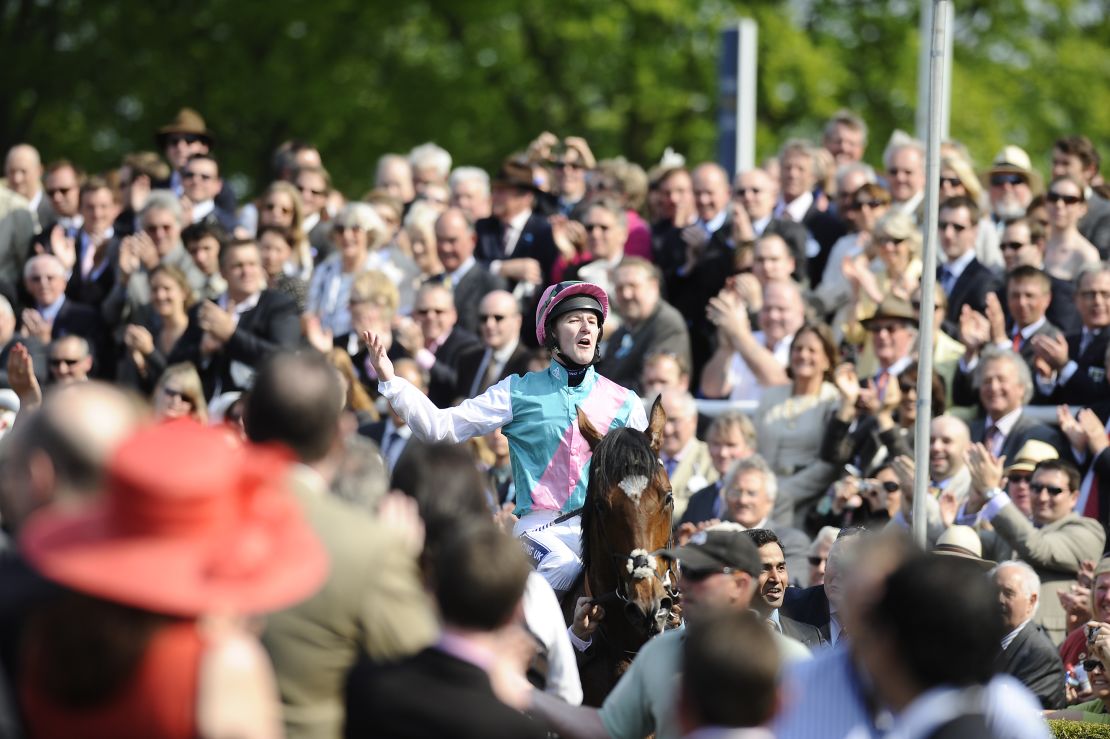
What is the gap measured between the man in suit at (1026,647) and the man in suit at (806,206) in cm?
487

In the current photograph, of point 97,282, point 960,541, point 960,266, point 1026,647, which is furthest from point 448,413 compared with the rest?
point 97,282

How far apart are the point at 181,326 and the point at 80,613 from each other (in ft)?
30.3

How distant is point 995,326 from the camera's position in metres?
11.0

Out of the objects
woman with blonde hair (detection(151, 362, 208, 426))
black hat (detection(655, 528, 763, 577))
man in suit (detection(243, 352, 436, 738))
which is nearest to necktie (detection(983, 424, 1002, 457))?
woman with blonde hair (detection(151, 362, 208, 426))

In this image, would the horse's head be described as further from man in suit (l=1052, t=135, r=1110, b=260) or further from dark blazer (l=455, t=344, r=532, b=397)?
man in suit (l=1052, t=135, r=1110, b=260)

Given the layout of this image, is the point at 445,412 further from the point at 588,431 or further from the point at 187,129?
the point at 187,129

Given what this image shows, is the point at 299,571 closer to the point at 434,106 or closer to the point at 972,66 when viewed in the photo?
the point at 434,106

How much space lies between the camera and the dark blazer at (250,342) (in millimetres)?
12016

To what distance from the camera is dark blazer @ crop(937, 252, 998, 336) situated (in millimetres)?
11477

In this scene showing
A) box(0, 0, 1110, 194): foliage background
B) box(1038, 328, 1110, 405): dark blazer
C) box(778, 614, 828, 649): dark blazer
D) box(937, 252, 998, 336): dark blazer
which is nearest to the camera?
box(778, 614, 828, 649): dark blazer

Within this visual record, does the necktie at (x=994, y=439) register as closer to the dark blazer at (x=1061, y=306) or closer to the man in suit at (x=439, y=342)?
the dark blazer at (x=1061, y=306)

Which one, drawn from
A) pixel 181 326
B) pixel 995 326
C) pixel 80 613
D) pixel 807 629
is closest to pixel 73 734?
pixel 80 613

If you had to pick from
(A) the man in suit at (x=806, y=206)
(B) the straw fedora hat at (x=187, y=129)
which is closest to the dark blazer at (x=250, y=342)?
(B) the straw fedora hat at (x=187, y=129)

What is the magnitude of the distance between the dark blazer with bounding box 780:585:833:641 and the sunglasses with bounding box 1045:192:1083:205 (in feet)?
14.3
